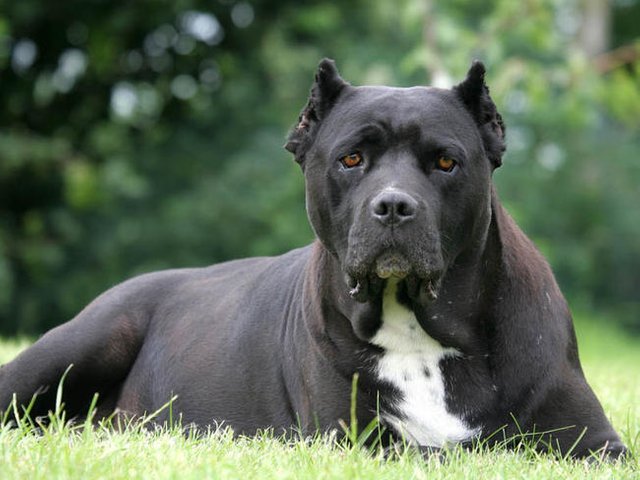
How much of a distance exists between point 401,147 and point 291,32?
560 inches

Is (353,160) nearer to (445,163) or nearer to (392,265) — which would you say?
(445,163)

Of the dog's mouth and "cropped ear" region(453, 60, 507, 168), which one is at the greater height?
"cropped ear" region(453, 60, 507, 168)

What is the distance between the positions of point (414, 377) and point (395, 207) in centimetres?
76

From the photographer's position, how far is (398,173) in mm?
4031

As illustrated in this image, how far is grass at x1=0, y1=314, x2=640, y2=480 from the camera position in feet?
10.2

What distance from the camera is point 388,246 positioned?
392 centimetres

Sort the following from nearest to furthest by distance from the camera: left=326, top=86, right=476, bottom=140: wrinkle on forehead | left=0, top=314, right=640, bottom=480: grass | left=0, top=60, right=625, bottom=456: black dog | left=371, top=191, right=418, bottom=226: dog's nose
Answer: left=0, top=314, right=640, bottom=480: grass, left=371, top=191, right=418, bottom=226: dog's nose, left=0, top=60, right=625, bottom=456: black dog, left=326, top=86, right=476, bottom=140: wrinkle on forehead

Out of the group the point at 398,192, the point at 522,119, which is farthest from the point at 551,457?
the point at 522,119

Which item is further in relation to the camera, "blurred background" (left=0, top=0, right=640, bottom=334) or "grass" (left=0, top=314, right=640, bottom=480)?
"blurred background" (left=0, top=0, right=640, bottom=334)

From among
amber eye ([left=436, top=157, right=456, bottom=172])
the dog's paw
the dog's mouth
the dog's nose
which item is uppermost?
amber eye ([left=436, top=157, right=456, bottom=172])

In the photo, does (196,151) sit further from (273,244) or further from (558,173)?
(558,173)

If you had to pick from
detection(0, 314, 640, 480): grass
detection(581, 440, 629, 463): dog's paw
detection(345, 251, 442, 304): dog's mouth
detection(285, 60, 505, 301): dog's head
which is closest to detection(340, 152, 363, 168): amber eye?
detection(285, 60, 505, 301): dog's head

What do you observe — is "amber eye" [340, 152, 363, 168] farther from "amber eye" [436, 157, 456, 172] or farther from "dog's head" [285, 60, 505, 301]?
"amber eye" [436, 157, 456, 172]

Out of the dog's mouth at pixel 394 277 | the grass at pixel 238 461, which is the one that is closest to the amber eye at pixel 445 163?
the dog's mouth at pixel 394 277
